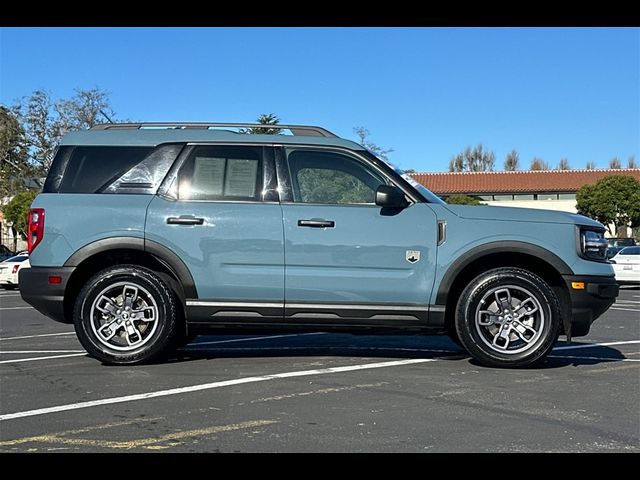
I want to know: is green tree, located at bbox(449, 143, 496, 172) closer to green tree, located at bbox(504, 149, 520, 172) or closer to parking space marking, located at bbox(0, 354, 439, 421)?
green tree, located at bbox(504, 149, 520, 172)

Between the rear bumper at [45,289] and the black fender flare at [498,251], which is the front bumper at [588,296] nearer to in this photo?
A: the black fender flare at [498,251]

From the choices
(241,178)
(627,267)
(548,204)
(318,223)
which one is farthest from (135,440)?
(548,204)

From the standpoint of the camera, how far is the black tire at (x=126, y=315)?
6344 mm

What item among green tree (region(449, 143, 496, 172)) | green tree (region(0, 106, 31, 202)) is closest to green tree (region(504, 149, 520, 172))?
green tree (region(449, 143, 496, 172))

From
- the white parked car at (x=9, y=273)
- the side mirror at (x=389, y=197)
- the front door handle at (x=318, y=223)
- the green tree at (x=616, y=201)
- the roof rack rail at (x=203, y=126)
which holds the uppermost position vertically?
the green tree at (x=616, y=201)

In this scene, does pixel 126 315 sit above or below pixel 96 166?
below

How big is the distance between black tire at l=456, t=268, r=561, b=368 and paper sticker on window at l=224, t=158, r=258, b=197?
6.99ft

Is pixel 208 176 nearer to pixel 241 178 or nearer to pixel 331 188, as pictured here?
pixel 241 178

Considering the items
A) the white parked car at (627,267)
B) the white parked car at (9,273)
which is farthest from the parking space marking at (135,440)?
the white parked car at (9,273)

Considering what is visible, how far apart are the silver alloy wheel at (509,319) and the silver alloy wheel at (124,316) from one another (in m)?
2.93

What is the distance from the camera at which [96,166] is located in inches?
256

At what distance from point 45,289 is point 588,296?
4.80 meters

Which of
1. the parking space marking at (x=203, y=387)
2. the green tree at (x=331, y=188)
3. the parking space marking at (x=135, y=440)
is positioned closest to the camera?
the parking space marking at (x=135, y=440)

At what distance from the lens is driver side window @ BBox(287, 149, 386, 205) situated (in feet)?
20.9
